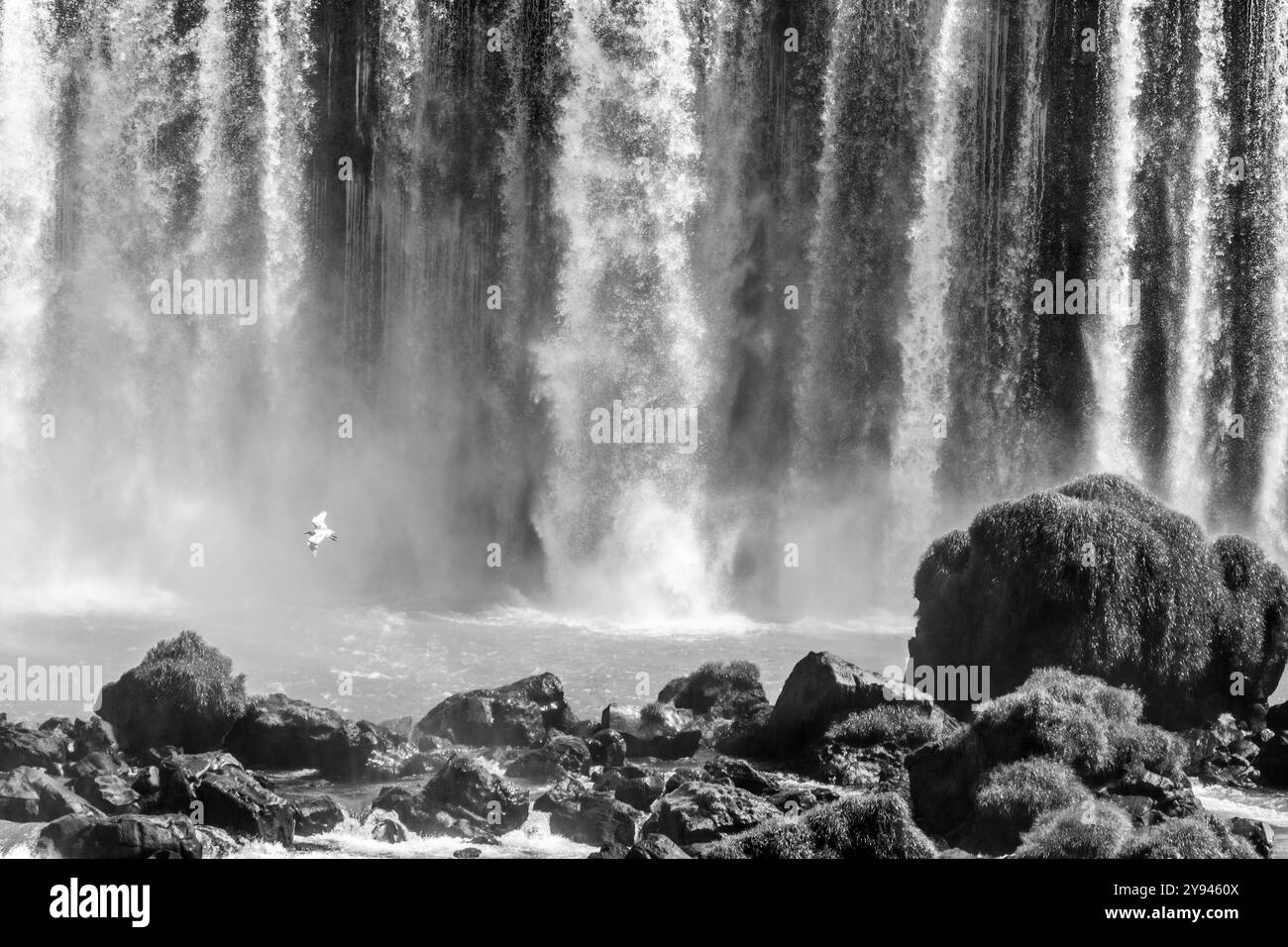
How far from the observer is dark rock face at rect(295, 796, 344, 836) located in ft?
123

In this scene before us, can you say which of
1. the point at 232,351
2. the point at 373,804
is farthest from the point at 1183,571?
the point at 232,351

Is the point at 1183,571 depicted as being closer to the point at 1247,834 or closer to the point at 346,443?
the point at 1247,834

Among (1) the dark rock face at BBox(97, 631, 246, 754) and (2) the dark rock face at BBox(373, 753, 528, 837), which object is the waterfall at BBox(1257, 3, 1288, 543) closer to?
(2) the dark rock face at BBox(373, 753, 528, 837)

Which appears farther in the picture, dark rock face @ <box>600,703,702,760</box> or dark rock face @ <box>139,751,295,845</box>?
dark rock face @ <box>600,703,702,760</box>

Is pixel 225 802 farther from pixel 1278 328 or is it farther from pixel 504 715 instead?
pixel 1278 328

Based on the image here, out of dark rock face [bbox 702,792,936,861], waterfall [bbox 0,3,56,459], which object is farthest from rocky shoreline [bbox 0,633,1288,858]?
waterfall [bbox 0,3,56,459]

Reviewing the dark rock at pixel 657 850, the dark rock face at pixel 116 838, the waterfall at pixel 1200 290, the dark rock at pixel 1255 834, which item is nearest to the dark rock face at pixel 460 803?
the dark rock face at pixel 116 838

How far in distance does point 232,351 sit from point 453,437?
730 centimetres

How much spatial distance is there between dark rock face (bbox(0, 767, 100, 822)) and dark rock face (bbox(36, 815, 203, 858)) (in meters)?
1.66

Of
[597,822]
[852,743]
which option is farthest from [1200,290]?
[597,822]

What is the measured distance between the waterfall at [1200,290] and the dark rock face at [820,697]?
1030 inches

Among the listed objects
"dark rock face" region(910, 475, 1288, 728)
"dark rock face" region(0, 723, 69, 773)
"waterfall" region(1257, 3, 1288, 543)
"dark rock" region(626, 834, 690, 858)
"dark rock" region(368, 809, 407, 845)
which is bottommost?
"dark rock" region(368, 809, 407, 845)

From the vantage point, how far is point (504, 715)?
44.1m

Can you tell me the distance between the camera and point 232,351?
6600 centimetres
